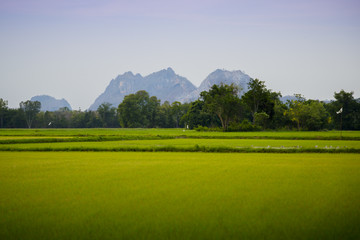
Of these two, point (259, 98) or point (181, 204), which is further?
point (259, 98)

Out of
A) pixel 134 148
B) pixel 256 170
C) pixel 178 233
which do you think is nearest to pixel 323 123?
pixel 134 148

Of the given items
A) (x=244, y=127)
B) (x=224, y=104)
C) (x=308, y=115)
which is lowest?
(x=244, y=127)

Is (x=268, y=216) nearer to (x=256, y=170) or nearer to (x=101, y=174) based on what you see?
(x=256, y=170)

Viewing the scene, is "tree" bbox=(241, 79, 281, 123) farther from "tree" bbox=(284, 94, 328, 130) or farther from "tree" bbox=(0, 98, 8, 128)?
"tree" bbox=(0, 98, 8, 128)

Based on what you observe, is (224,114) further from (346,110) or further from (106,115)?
(106,115)

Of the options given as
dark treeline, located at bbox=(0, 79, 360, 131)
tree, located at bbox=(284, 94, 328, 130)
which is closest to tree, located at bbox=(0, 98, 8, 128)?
dark treeline, located at bbox=(0, 79, 360, 131)

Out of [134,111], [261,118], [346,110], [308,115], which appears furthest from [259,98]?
[134,111]

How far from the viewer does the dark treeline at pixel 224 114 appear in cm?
6397

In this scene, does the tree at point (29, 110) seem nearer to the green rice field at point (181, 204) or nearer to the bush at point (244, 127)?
the bush at point (244, 127)

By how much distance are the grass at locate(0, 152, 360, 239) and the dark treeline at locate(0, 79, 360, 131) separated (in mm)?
40906

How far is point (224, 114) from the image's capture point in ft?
217

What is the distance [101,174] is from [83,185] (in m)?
2.19

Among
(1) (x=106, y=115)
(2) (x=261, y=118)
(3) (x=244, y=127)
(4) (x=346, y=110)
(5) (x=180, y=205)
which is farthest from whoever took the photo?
(1) (x=106, y=115)

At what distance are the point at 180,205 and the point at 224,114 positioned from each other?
6006 centimetres
